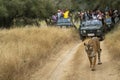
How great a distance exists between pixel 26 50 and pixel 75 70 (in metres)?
2.40

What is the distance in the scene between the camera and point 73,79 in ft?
36.1

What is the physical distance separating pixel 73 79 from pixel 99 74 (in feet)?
3.92

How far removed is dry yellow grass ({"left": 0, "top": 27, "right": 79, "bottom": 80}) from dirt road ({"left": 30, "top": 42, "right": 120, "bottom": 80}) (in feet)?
1.56

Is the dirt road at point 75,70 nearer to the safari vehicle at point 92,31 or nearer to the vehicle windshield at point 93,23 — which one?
Answer: the safari vehicle at point 92,31

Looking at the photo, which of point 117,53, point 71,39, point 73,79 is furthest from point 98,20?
point 73,79

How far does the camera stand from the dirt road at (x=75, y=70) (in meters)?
11.4

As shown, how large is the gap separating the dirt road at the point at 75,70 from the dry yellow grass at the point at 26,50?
48 centimetres

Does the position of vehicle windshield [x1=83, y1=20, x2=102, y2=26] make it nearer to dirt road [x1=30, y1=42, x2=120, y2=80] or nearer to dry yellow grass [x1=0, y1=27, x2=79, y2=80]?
dry yellow grass [x1=0, y1=27, x2=79, y2=80]

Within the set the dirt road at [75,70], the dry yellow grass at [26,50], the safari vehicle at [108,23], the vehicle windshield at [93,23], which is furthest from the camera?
the safari vehicle at [108,23]

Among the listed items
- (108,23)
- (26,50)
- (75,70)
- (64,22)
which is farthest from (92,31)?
(75,70)

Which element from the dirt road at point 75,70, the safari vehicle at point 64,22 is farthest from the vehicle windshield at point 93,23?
the dirt road at point 75,70

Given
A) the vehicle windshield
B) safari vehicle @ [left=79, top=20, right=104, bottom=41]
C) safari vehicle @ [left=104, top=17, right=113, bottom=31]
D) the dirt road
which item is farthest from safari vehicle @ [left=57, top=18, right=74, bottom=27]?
the dirt road

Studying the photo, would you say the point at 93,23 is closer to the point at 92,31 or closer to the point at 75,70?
the point at 92,31

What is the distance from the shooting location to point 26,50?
1379cm
